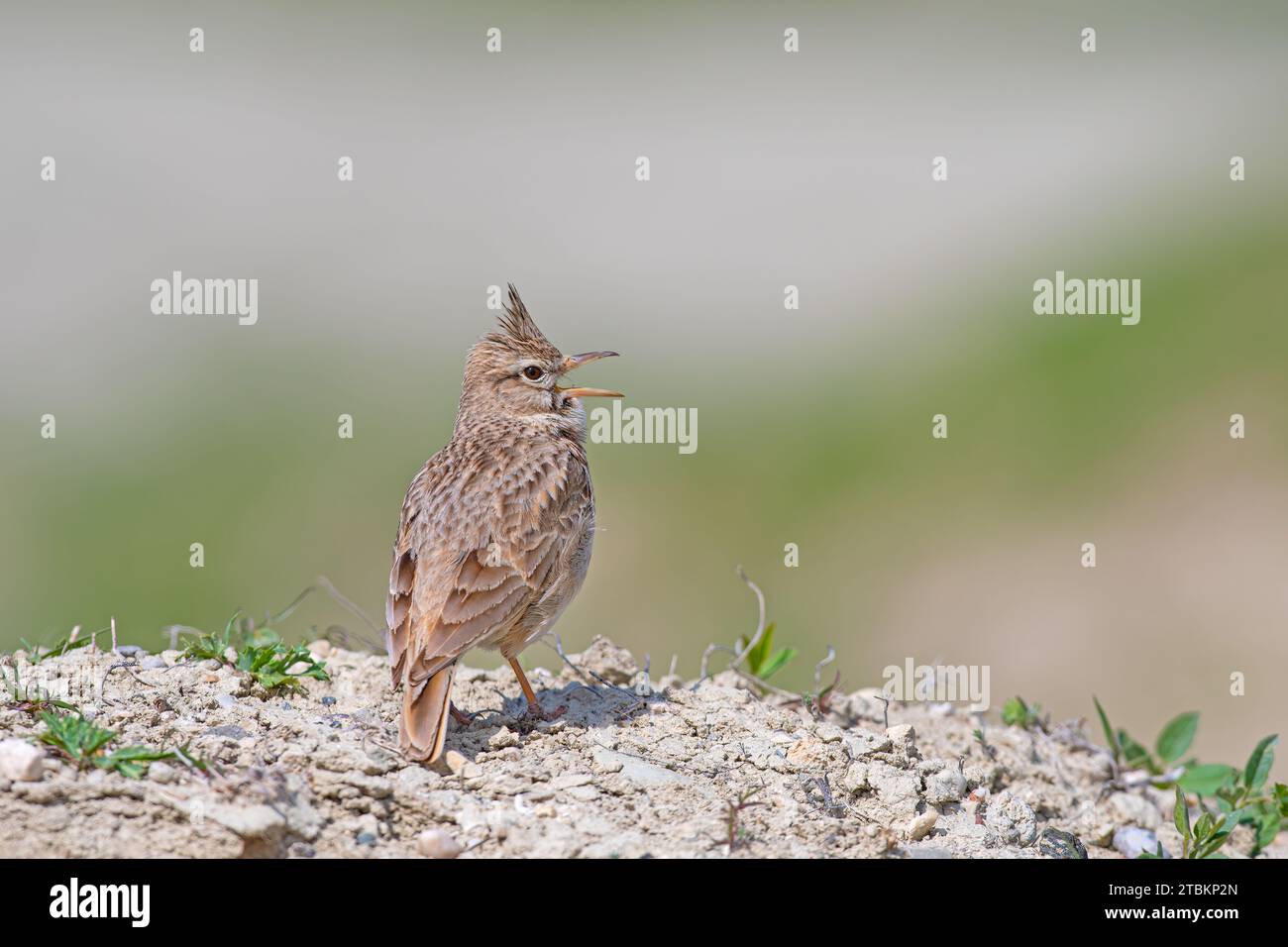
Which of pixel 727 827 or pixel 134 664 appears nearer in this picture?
pixel 727 827

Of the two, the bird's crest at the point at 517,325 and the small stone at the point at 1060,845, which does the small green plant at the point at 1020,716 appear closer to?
the small stone at the point at 1060,845

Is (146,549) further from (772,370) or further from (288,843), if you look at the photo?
(288,843)

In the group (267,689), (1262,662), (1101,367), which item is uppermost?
(1101,367)

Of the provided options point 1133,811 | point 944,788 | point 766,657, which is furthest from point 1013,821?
point 766,657

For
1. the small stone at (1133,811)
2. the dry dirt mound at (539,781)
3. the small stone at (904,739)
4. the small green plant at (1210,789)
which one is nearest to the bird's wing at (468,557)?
the dry dirt mound at (539,781)

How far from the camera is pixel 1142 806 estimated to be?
258 inches

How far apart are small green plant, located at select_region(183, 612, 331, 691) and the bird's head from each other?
167 cm

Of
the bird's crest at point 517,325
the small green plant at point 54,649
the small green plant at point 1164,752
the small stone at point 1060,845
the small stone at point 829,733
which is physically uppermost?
the bird's crest at point 517,325

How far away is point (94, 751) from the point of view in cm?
465

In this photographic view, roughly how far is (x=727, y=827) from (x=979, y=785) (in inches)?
66.1

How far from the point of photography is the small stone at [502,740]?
17.9 ft

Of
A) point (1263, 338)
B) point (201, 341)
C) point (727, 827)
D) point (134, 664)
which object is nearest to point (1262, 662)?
point (1263, 338)

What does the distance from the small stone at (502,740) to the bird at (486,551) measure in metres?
0.22

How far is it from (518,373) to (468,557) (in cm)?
154
